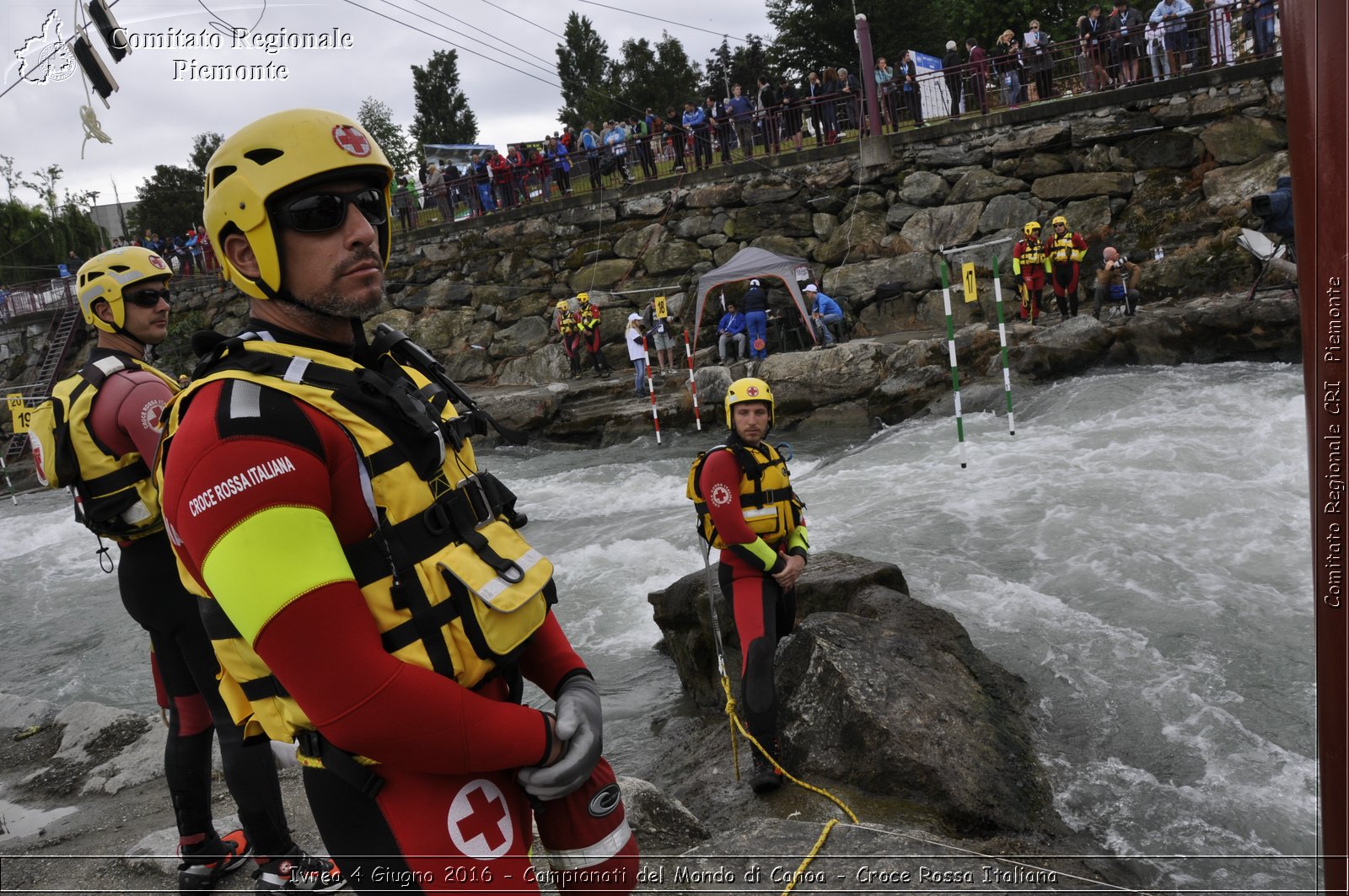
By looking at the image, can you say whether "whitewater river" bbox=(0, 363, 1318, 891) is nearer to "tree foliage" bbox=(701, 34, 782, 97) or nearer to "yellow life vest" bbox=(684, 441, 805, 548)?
"yellow life vest" bbox=(684, 441, 805, 548)

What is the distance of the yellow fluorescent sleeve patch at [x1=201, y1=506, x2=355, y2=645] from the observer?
1.42m

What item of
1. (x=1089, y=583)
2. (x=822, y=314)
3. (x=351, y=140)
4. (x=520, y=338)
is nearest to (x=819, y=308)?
(x=822, y=314)

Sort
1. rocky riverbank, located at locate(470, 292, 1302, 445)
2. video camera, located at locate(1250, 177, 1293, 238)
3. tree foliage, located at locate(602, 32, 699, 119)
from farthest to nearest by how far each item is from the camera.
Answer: tree foliage, located at locate(602, 32, 699, 119) → rocky riverbank, located at locate(470, 292, 1302, 445) → video camera, located at locate(1250, 177, 1293, 238)

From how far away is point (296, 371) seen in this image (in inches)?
62.8

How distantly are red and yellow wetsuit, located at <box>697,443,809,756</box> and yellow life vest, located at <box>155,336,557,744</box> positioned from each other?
3.13 meters

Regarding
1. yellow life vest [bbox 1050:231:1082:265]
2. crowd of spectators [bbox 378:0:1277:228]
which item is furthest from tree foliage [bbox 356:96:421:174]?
yellow life vest [bbox 1050:231:1082:265]

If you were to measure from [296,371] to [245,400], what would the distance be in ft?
0.38

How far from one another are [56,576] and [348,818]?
15069 mm

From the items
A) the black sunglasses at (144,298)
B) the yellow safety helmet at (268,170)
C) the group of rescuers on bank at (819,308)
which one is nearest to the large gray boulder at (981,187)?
the group of rescuers on bank at (819,308)

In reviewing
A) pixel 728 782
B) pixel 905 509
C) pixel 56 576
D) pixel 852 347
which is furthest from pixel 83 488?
pixel 852 347

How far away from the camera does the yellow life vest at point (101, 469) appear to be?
3424 mm

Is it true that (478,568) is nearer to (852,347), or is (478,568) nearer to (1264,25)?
(852,347)

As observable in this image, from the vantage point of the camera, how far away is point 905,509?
1012cm

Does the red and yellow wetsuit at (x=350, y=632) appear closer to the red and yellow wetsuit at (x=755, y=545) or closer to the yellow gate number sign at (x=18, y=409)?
the red and yellow wetsuit at (x=755, y=545)
